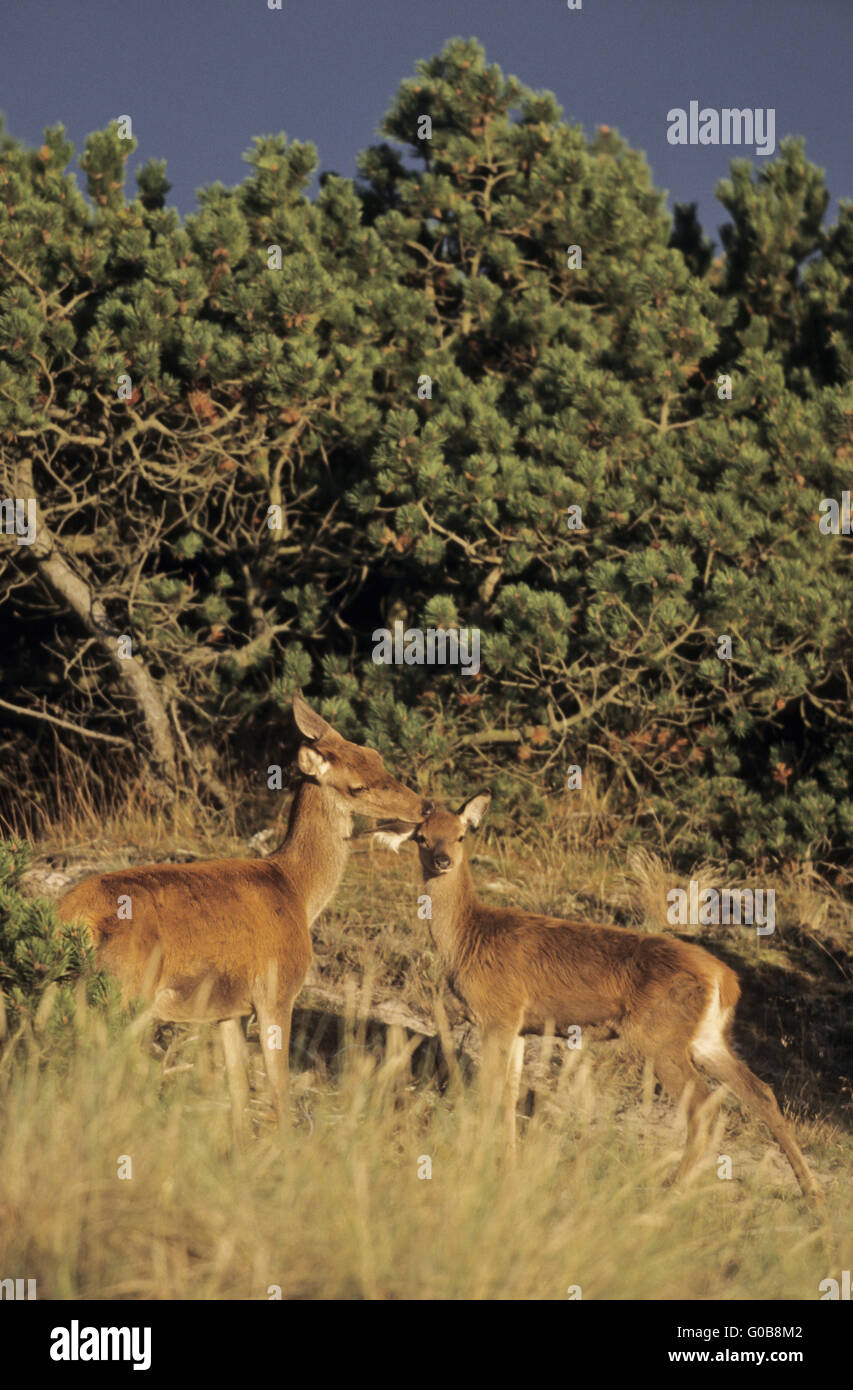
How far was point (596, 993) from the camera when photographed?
7039mm

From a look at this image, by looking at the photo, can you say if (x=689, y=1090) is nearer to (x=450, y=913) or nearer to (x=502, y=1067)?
(x=502, y=1067)

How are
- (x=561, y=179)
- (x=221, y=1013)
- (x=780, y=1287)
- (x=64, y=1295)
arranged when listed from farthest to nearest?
1. (x=561, y=179)
2. (x=221, y=1013)
3. (x=780, y=1287)
4. (x=64, y=1295)

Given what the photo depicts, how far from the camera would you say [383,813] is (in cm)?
723

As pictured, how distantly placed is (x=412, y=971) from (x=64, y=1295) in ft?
17.7

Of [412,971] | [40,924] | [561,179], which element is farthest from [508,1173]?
[561,179]

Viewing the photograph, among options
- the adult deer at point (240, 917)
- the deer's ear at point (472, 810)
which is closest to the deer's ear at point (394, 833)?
the adult deer at point (240, 917)

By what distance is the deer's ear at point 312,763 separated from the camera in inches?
283

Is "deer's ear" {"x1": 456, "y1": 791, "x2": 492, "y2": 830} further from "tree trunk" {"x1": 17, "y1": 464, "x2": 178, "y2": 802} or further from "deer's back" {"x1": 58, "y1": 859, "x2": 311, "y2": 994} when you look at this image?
"tree trunk" {"x1": 17, "y1": 464, "x2": 178, "y2": 802}

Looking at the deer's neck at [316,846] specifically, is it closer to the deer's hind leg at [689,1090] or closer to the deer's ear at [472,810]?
the deer's ear at [472,810]

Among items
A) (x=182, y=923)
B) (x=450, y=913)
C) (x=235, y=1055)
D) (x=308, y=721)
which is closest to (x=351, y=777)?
(x=308, y=721)

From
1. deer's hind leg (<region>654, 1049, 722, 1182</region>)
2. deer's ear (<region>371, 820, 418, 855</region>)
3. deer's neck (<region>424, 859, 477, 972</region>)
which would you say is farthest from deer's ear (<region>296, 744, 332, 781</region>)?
deer's hind leg (<region>654, 1049, 722, 1182</region>)

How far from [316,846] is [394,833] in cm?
44

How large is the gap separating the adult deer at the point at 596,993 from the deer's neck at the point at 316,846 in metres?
0.25

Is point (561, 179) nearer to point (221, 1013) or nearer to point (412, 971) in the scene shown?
point (412, 971)
